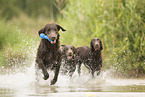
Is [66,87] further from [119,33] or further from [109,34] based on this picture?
[109,34]

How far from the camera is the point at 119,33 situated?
416 inches

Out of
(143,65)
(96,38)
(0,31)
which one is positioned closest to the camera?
(143,65)

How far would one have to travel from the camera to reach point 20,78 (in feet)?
30.8

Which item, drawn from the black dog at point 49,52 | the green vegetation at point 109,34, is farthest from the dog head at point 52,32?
the green vegetation at point 109,34

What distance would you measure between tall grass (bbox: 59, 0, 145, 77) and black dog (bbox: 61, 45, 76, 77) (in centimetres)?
64

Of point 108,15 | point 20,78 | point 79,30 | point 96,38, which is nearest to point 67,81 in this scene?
point 20,78

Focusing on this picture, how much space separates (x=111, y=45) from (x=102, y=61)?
2.16ft

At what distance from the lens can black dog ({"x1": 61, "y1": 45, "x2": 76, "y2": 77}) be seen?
11062 mm

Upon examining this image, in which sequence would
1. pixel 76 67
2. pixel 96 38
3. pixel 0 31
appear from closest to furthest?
pixel 96 38 < pixel 76 67 < pixel 0 31

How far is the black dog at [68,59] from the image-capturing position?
11.1m

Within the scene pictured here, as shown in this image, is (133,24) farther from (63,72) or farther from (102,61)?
(63,72)

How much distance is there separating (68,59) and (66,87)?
3.32m

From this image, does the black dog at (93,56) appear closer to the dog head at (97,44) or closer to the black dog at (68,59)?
the dog head at (97,44)

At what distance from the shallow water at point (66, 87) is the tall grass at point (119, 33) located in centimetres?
68
